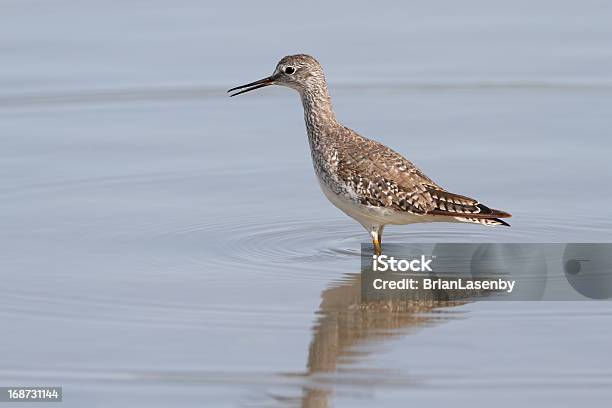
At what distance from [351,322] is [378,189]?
1.76 m

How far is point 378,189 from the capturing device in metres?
11.7

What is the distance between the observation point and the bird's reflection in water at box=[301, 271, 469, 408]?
352 inches

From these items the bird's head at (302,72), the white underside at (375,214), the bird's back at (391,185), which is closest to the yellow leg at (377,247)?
the white underside at (375,214)

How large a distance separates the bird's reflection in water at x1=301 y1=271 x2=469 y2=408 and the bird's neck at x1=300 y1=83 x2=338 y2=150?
149cm

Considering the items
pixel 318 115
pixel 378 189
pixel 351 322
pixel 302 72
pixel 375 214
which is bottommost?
pixel 351 322

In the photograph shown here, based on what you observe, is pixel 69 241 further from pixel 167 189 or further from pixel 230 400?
pixel 230 400

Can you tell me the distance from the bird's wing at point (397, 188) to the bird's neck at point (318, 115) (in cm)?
50

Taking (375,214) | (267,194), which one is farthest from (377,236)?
(267,194)

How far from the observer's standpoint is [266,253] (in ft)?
39.2

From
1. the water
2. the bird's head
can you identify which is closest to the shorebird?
Answer: the water

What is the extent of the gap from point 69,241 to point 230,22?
703cm

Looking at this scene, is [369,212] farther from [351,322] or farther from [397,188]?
[351,322]

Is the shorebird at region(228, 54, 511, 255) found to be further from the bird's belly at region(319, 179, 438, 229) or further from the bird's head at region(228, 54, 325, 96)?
the bird's head at region(228, 54, 325, 96)

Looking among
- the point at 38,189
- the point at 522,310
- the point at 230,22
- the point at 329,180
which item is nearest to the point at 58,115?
the point at 38,189
